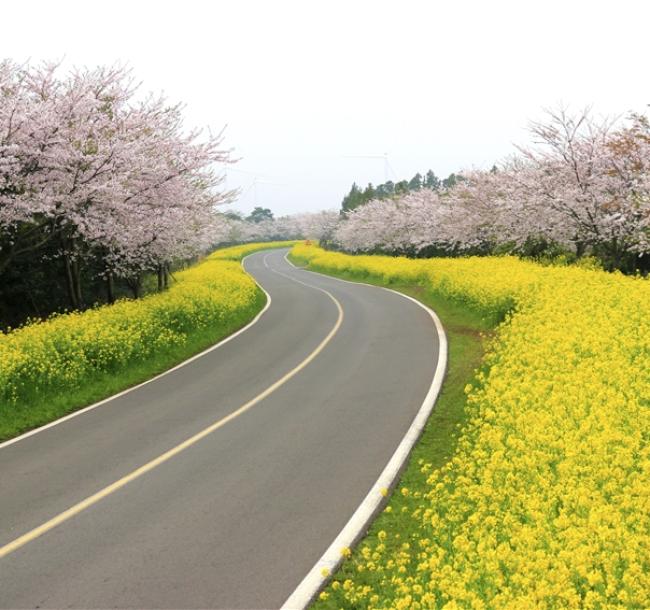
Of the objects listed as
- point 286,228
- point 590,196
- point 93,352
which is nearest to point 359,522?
point 93,352

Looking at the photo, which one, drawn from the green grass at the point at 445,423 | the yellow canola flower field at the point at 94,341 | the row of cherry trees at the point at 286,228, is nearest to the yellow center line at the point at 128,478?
the green grass at the point at 445,423

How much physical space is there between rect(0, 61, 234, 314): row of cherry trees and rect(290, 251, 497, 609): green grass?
9890 millimetres

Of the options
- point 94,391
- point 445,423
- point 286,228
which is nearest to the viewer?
point 445,423

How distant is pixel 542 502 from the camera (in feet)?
17.1

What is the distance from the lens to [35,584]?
5680 millimetres

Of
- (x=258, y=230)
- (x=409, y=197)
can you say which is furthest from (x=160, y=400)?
(x=258, y=230)

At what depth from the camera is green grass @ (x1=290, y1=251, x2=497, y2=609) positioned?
248 inches

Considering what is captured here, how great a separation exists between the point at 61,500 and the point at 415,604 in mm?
5160

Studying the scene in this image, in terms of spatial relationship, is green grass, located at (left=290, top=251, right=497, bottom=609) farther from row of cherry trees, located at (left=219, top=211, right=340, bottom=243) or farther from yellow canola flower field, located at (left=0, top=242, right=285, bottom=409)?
row of cherry trees, located at (left=219, top=211, right=340, bottom=243)

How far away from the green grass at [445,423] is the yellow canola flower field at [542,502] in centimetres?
8

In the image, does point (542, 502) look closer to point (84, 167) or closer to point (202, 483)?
point (202, 483)

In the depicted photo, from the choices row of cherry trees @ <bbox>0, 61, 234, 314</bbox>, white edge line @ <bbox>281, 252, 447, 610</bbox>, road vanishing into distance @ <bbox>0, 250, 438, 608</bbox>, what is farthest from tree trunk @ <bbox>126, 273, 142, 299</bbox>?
white edge line @ <bbox>281, 252, 447, 610</bbox>

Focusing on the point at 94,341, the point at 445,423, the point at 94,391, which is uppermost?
the point at 94,341

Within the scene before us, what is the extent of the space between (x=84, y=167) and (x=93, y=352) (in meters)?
5.44
